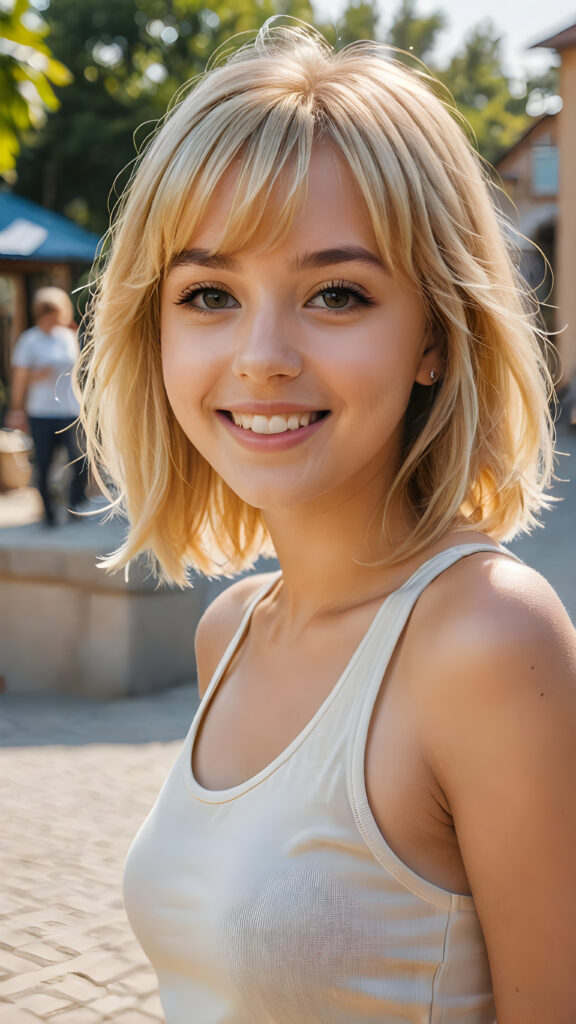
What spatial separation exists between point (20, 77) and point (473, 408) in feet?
5.96

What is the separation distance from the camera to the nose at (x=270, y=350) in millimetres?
1448

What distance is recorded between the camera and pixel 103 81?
96.9 feet

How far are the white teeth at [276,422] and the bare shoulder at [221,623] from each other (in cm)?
54

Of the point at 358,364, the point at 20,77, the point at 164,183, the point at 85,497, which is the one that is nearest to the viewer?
the point at 358,364

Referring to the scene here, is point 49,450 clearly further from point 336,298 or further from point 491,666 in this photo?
point 491,666

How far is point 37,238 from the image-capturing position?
46.0ft

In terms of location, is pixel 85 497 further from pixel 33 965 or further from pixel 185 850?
pixel 185 850

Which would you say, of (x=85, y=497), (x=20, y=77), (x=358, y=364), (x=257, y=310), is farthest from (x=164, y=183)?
(x=85, y=497)

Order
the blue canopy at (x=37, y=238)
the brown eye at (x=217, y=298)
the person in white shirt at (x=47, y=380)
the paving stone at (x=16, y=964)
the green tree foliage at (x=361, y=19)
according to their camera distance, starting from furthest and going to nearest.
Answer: the green tree foliage at (x=361, y=19)
the blue canopy at (x=37, y=238)
the person in white shirt at (x=47, y=380)
the paving stone at (x=16, y=964)
the brown eye at (x=217, y=298)

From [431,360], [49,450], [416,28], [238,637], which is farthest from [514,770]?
[416,28]

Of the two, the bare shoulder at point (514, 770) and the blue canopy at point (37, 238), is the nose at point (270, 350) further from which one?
the blue canopy at point (37, 238)

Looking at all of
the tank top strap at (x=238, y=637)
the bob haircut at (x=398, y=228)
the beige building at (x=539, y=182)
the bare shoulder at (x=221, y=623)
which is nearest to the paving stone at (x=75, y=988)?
the bare shoulder at (x=221, y=623)

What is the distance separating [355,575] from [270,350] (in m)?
0.40

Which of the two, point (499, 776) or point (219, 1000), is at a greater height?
point (499, 776)
